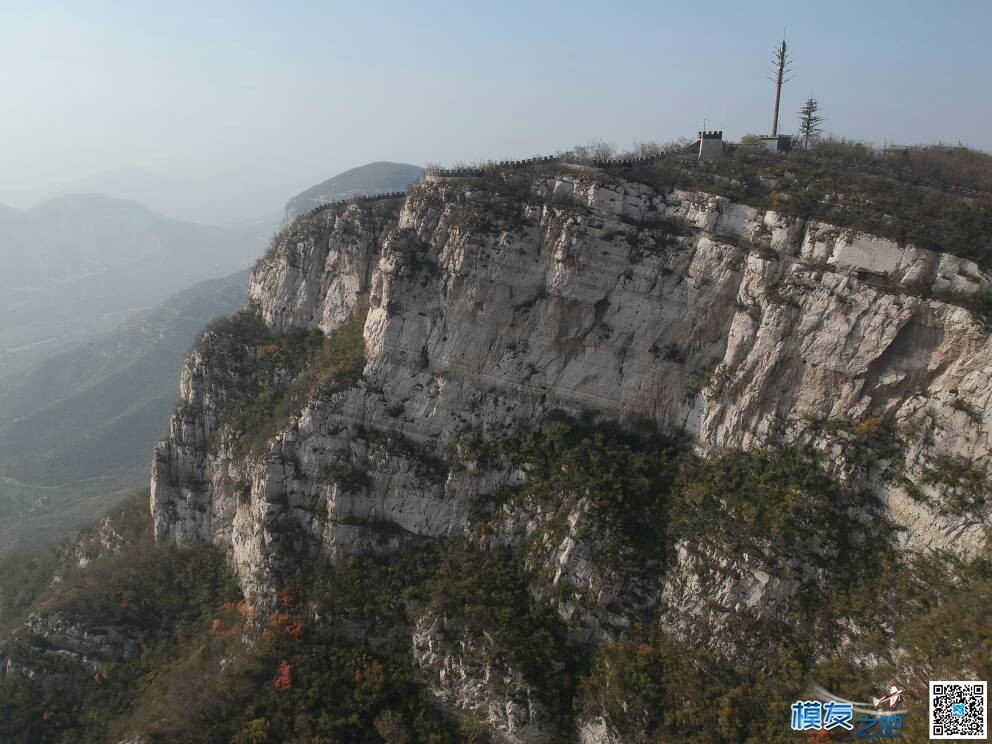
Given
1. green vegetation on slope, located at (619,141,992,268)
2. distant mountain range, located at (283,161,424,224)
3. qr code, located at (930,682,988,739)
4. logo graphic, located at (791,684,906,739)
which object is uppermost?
distant mountain range, located at (283,161,424,224)

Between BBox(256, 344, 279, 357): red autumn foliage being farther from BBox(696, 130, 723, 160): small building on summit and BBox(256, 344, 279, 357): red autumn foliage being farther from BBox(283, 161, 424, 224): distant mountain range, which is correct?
BBox(283, 161, 424, 224): distant mountain range

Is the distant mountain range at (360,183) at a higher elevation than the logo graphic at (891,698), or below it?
higher

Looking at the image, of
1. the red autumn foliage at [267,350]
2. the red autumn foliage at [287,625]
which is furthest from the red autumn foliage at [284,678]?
the red autumn foliage at [267,350]

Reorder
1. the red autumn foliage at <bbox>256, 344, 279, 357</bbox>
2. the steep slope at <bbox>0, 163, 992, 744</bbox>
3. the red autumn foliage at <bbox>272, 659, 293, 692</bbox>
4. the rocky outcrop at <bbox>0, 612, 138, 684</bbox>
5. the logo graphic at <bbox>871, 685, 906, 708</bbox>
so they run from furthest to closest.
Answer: the red autumn foliage at <bbox>256, 344, 279, 357</bbox> → the rocky outcrop at <bbox>0, 612, 138, 684</bbox> → the red autumn foliage at <bbox>272, 659, 293, 692</bbox> → the steep slope at <bbox>0, 163, 992, 744</bbox> → the logo graphic at <bbox>871, 685, 906, 708</bbox>

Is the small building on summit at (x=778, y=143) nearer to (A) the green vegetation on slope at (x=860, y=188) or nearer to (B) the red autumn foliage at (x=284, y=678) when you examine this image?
(A) the green vegetation on slope at (x=860, y=188)

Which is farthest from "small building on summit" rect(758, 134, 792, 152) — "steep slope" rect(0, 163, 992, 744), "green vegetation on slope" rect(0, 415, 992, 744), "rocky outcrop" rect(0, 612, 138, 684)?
"rocky outcrop" rect(0, 612, 138, 684)

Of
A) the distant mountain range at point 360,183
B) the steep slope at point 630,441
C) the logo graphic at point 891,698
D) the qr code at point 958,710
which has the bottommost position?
the logo graphic at point 891,698
